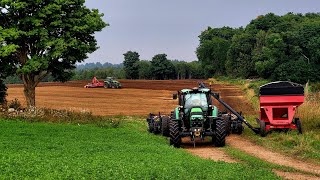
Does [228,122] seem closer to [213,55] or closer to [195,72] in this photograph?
[213,55]

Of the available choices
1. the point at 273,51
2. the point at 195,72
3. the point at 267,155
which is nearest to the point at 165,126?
the point at 267,155

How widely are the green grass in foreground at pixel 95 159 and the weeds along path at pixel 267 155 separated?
3.38m

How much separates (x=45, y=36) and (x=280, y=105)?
16837mm

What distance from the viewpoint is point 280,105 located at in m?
25.3

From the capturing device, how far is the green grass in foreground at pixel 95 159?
11.4 metres

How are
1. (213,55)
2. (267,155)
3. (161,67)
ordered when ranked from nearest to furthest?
1. (267,155)
2. (213,55)
3. (161,67)

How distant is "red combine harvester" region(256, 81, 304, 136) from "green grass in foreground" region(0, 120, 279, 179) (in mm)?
6300

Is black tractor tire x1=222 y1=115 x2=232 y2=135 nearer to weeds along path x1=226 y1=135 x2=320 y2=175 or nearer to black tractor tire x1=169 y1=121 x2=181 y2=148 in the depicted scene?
weeds along path x1=226 y1=135 x2=320 y2=175

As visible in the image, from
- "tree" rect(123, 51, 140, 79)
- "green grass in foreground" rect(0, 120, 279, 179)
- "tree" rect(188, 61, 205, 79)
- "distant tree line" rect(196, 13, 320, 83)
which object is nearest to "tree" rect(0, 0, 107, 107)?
"green grass in foreground" rect(0, 120, 279, 179)

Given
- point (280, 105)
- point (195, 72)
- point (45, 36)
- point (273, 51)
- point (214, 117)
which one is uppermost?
point (273, 51)

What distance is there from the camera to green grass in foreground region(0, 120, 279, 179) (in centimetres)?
1142

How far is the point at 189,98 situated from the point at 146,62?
119 m

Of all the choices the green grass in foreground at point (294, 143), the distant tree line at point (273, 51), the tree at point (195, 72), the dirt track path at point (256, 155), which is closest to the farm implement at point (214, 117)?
the green grass in foreground at point (294, 143)

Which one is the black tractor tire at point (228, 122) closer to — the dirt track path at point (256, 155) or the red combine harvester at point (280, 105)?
the dirt track path at point (256, 155)
